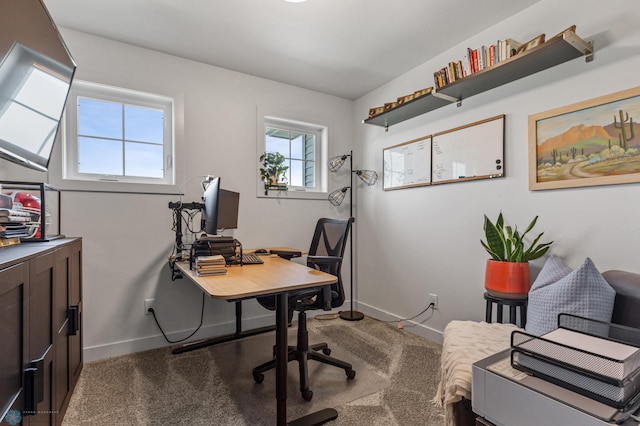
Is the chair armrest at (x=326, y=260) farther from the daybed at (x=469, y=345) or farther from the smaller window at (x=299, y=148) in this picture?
the smaller window at (x=299, y=148)

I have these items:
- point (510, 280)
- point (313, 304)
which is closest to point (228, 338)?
point (313, 304)

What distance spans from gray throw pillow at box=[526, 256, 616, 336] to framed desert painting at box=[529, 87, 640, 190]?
0.65 m

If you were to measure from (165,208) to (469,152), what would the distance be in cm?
256

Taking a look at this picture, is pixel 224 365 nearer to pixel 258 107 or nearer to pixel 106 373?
pixel 106 373

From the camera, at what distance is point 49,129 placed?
1695 millimetres

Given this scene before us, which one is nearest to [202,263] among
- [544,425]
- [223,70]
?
[544,425]

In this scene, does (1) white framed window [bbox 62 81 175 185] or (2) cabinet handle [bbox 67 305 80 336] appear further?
(1) white framed window [bbox 62 81 175 185]

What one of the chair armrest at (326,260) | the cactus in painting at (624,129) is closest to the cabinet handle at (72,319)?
the chair armrest at (326,260)

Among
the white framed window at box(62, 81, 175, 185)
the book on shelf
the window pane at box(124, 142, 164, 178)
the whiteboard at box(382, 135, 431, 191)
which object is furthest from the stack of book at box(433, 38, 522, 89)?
the book on shelf

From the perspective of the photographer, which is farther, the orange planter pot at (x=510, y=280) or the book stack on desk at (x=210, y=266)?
the orange planter pot at (x=510, y=280)

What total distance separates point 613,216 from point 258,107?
9.31ft

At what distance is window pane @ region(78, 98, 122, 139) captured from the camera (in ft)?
7.94

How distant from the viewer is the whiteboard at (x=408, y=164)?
9.04ft

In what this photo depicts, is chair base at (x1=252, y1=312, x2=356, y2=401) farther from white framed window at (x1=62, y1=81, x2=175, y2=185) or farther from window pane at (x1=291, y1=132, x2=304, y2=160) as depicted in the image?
window pane at (x1=291, y1=132, x2=304, y2=160)
